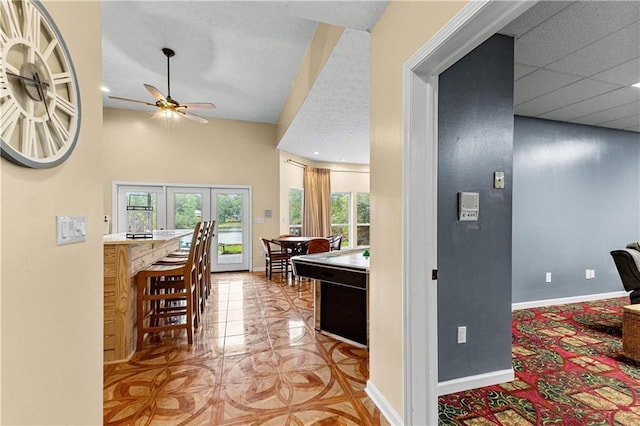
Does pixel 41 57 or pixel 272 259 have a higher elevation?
pixel 41 57

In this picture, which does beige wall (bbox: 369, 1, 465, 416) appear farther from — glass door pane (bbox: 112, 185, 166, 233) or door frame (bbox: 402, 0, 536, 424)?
glass door pane (bbox: 112, 185, 166, 233)

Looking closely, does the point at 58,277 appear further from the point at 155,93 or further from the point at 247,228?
the point at 247,228

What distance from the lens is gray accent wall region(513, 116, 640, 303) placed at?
378 centimetres

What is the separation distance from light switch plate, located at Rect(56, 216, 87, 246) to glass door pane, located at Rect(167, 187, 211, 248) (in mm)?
5110

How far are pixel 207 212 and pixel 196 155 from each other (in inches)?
49.5

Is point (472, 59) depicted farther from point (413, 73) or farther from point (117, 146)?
point (117, 146)

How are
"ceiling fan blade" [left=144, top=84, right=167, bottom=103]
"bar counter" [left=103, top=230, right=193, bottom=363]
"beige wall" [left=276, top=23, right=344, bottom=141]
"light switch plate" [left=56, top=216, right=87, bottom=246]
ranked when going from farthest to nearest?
1. "ceiling fan blade" [left=144, top=84, right=167, bottom=103]
2. "beige wall" [left=276, top=23, right=344, bottom=141]
3. "bar counter" [left=103, top=230, right=193, bottom=363]
4. "light switch plate" [left=56, top=216, right=87, bottom=246]

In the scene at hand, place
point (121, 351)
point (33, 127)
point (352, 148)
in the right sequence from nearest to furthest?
point (33, 127), point (121, 351), point (352, 148)

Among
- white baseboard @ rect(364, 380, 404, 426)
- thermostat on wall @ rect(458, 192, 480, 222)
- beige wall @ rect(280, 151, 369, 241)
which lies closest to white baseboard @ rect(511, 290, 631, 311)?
thermostat on wall @ rect(458, 192, 480, 222)

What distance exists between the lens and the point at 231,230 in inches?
253

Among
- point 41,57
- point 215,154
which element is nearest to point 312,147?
point 215,154

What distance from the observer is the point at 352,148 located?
659 cm

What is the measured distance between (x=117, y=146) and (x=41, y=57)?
568 cm

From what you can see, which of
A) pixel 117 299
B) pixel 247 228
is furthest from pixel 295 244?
pixel 117 299
